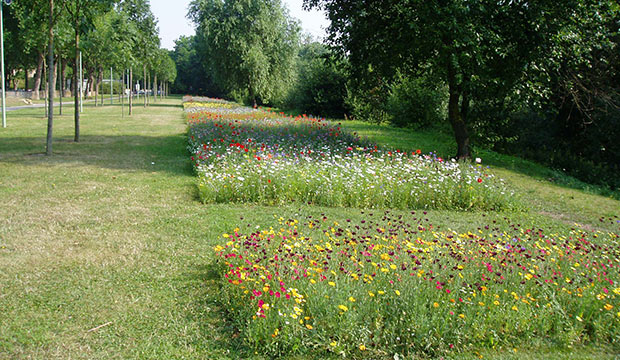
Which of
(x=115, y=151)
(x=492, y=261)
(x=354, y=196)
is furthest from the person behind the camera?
(x=115, y=151)

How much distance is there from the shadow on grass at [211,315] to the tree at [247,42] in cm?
3078

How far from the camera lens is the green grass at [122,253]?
3424mm

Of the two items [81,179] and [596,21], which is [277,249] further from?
[596,21]

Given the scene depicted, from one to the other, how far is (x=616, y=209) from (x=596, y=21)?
16.6 ft

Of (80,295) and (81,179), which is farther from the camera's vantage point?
(81,179)

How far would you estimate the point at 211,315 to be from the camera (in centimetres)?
385

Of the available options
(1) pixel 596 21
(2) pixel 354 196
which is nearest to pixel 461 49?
(1) pixel 596 21

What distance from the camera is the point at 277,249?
4680 millimetres

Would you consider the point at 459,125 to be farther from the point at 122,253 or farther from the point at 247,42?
the point at 247,42

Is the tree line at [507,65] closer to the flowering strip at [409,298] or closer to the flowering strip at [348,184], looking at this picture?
the flowering strip at [348,184]

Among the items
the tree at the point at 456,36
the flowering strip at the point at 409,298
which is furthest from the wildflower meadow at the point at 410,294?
the tree at the point at 456,36

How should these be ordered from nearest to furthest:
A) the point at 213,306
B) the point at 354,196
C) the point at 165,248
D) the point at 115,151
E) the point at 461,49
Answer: the point at 213,306, the point at 165,248, the point at 354,196, the point at 461,49, the point at 115,151

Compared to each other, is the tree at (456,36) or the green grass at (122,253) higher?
the tree at (456,36)

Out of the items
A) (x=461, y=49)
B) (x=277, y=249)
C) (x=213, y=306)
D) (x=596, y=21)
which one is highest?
(x=596, y=21)
